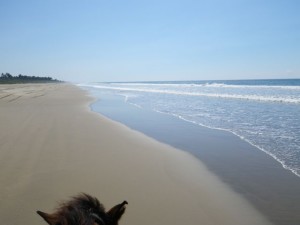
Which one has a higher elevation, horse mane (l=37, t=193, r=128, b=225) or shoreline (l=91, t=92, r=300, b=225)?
horse mane (l=37, t=193, r=128, b=225)

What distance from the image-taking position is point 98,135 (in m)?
10.5

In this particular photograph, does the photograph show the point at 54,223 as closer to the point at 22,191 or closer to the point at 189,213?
the point at 189,213

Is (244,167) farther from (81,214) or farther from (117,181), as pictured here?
(81,214)

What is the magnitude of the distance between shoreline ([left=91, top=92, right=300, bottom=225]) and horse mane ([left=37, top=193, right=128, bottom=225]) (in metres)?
3.42

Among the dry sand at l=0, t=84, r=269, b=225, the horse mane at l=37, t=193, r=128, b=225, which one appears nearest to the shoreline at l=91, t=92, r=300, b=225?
the dry sand at l=0, t=84, r=269, b=225

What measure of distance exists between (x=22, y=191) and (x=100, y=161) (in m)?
2.15

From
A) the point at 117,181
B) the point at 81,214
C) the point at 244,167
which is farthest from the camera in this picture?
the point at 244,167

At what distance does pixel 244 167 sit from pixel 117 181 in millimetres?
2744

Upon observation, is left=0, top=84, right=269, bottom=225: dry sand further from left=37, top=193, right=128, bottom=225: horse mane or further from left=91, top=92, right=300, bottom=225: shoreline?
left=37, top=193, right=128, bottom=225: horse mane

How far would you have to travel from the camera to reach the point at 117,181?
5926 mm

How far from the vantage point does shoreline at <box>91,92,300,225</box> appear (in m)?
4.92

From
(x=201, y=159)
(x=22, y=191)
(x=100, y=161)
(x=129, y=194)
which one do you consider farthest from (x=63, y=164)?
(x=201, y=159)

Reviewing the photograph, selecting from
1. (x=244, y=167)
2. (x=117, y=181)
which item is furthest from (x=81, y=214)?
(x=244, y=167)

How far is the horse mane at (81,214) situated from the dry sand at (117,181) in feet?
9.24
